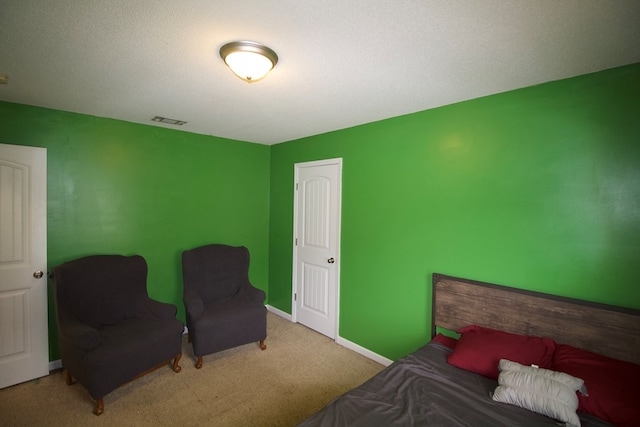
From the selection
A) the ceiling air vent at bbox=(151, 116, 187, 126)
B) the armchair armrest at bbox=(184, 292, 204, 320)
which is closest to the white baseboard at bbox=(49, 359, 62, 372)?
the armchair armrest at bbox=(184, 292, 204, 320)

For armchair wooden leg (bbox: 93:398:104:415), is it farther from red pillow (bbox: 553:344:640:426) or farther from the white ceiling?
red pillow (bbox: 553:344:640:426)

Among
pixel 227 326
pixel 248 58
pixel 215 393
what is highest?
pixel 248 58

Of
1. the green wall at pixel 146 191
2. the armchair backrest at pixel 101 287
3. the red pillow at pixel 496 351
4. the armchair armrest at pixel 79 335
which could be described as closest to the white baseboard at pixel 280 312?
the green wall at pixel 146 191

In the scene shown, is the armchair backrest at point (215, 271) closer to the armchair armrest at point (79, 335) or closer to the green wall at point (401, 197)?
the green wall at point (401, 197)

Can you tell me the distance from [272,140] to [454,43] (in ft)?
9.44

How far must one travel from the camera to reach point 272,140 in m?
4.11

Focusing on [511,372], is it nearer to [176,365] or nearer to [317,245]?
[317,245]

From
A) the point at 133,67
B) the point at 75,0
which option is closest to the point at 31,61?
the point at 133,67

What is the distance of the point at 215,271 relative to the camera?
3438mm

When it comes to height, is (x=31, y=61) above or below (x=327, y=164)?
above

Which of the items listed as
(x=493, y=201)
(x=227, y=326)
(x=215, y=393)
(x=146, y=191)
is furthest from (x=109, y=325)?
(x=493, y=201)

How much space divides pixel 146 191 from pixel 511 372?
366 centimetres

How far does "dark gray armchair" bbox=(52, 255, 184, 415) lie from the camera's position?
225 cm

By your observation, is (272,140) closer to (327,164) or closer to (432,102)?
(327,164)
